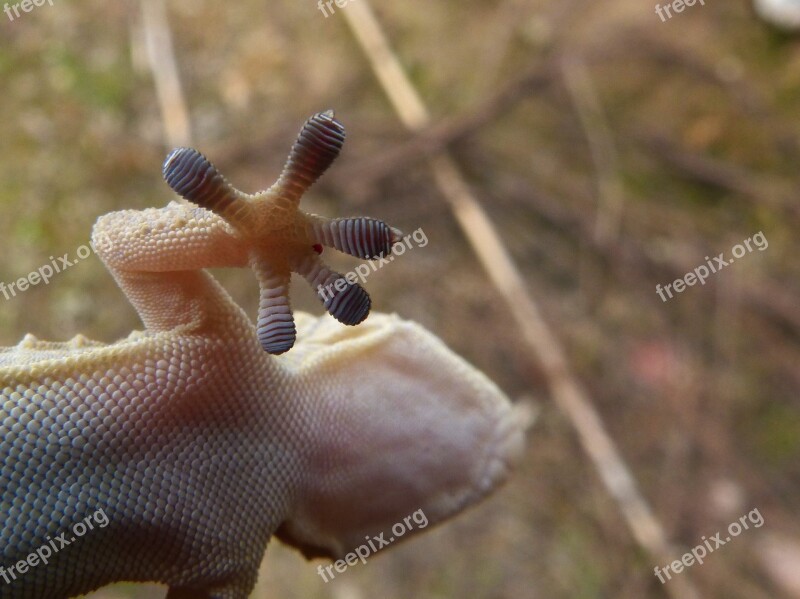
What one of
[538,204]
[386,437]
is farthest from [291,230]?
[538,204]

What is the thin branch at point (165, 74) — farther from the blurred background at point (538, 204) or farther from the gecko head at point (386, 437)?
the gecko head at point (386, 437)

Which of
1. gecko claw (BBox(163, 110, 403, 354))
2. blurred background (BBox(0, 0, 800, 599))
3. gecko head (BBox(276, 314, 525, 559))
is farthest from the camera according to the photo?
blurred background (BBox(0, 0, 800, 599))

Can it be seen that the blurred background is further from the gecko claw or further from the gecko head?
the gecko claw

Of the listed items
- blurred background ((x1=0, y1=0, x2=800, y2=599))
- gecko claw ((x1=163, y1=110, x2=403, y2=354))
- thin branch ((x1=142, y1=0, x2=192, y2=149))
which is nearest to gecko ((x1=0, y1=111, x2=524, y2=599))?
gecko claw ((x1=163, y1=110, x2=403, y2=354))

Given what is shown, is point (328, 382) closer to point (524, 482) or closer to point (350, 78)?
point (524, 482)

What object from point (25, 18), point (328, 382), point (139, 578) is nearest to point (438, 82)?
point (25, 18)

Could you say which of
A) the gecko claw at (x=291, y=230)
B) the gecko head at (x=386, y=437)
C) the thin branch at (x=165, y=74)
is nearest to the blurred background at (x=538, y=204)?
the thin branch at (x=165, y=74)

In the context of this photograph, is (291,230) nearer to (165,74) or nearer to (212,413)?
(212,413)
